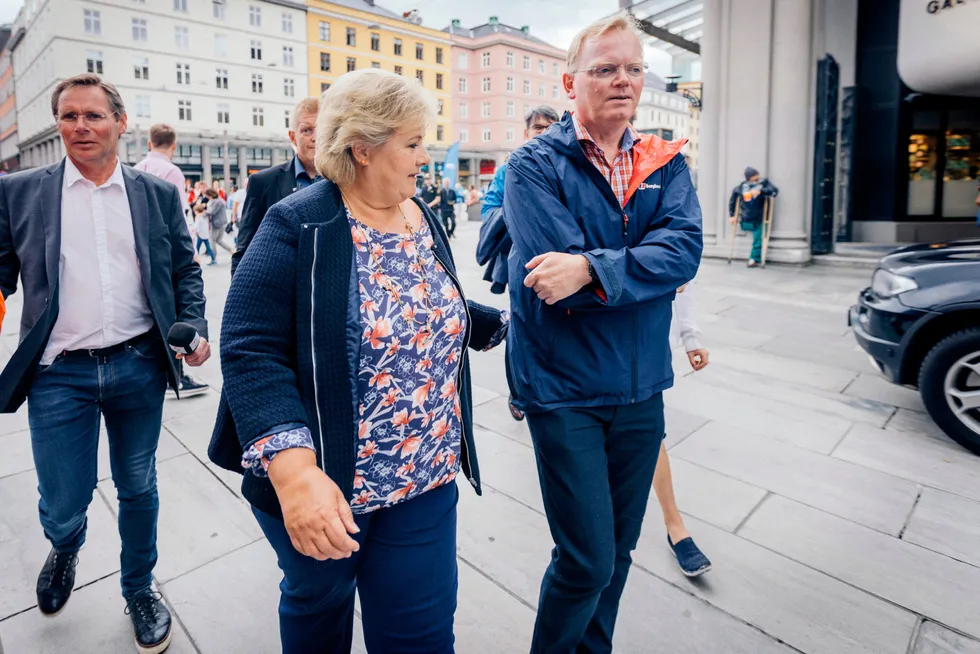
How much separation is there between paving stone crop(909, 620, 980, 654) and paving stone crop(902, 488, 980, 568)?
628 millimetres

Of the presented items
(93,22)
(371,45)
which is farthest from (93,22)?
(371,45)

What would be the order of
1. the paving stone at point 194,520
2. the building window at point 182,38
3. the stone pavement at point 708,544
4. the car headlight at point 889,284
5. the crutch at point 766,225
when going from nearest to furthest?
the stone pavement at point 708,544, the paving stone at point 194,520, the car headlight at point 889,284, the crutch at point 766,225, the building window at point 182,38

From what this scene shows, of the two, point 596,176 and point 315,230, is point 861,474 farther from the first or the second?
point 315,230

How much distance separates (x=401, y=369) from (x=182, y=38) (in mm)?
53322

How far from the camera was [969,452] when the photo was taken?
13.3 ft

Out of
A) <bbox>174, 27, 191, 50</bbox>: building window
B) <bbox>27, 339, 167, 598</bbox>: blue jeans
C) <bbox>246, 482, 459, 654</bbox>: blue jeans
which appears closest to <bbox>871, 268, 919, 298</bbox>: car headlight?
<bbox>246, 482, 459, 654</bbox>: blue jeans

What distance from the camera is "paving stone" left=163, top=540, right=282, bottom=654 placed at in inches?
94.0

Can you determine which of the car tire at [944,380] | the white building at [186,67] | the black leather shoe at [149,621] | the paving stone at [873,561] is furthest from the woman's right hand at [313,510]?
the white building at [186,67]

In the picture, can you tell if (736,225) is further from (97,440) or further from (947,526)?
(97,440)

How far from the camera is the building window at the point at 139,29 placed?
43875 millimetres

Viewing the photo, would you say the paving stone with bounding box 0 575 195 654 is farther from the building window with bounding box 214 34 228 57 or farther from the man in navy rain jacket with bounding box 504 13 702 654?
the building window with bounding box 214 34 228 57

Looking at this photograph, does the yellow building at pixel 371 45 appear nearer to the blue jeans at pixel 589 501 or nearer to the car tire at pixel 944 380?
the car tire at pixel 944 380

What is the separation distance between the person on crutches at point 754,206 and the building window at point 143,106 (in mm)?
43275

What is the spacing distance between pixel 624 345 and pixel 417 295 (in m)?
0.64
